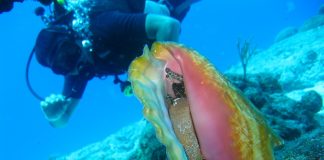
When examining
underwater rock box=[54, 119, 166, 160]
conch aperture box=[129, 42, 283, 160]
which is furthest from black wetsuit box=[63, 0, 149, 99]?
conch aperture box=[129, 42, 283, 160]

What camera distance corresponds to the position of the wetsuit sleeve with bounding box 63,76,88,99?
599 cm

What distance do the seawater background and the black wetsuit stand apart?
51.2 meters

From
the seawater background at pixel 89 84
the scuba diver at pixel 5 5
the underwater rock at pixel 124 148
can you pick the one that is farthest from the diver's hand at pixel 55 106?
the seawater background at pixel 89 84

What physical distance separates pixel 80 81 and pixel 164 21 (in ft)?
7.19

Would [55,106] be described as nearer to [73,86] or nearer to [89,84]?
[73,86]

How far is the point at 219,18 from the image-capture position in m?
144

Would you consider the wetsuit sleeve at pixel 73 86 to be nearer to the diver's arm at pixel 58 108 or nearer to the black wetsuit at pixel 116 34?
the diver's arm at pixel 58 108

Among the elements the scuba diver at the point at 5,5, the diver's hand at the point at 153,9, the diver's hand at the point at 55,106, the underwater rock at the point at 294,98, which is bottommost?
the underwater rock at the point at 294,98

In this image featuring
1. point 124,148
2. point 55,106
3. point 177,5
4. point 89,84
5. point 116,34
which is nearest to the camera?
point 116,34

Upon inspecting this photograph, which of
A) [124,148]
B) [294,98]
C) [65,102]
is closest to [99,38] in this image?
[65,102]

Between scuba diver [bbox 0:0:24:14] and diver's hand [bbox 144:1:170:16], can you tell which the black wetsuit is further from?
scuba diver [bbox 0:0:24:14]

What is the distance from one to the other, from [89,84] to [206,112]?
373 feet

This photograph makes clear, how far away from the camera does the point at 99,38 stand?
5.18 meters

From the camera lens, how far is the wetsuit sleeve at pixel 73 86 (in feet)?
19.7
